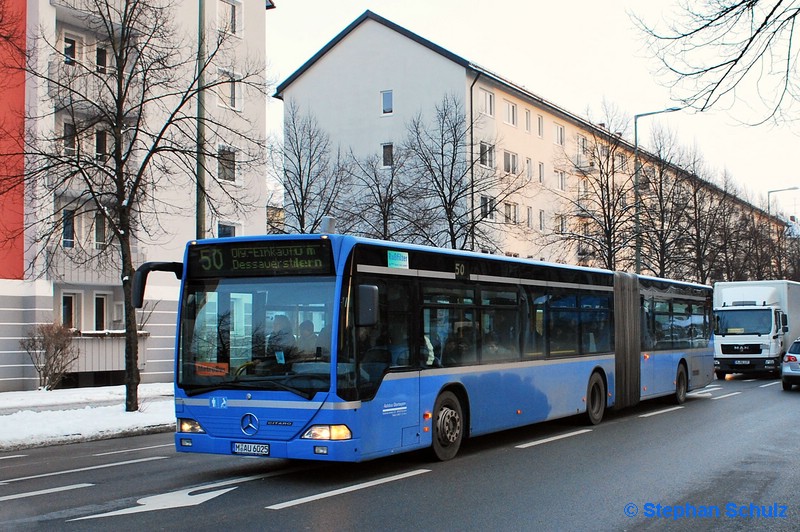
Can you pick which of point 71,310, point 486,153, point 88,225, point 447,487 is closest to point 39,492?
point 447,487

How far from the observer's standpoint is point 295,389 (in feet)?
30.8

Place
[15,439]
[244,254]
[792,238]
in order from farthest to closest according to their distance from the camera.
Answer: [792,238] < [15,439] < [244,254]

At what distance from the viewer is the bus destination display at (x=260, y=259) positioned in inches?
380

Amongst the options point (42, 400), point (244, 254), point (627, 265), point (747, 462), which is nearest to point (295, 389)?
point (244, 254)

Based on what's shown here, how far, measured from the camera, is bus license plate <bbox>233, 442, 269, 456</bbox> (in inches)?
373

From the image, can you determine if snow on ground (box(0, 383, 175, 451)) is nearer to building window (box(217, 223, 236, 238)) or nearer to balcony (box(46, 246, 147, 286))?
balcony (box(46, 246, 147, 286))

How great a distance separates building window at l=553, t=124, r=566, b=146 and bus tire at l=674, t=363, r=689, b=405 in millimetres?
36876

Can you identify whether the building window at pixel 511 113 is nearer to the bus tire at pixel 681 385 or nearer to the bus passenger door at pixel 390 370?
the bus tire at pixel 681 385

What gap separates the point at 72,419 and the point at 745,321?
24719mm

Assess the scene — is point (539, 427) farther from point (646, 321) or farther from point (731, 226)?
point (731, 226)

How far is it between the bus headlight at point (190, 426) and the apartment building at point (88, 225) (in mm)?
11536

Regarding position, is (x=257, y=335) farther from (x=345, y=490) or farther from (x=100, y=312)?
(x=100, y=312)

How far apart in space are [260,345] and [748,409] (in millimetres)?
13150

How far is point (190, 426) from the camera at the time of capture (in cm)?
997
